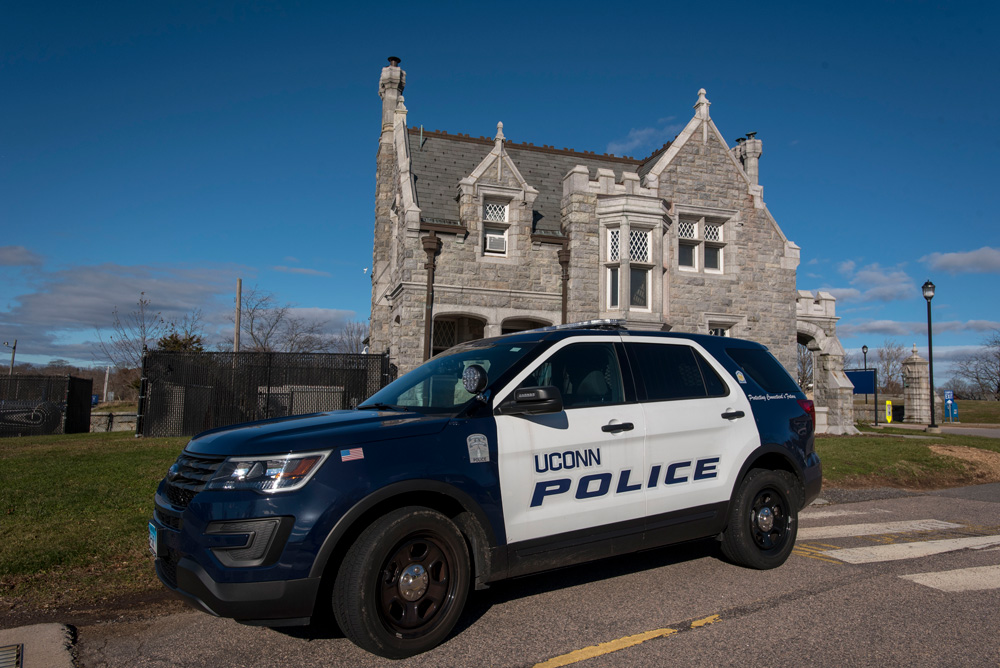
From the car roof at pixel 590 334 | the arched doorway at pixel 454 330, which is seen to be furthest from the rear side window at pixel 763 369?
the arched doorway at pixel 454 330

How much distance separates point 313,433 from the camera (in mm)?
3643

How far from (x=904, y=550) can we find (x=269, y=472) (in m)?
5.75

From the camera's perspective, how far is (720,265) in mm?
18922

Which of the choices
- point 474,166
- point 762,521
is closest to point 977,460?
point 762,521

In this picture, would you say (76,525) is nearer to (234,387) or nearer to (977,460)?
(234,387)

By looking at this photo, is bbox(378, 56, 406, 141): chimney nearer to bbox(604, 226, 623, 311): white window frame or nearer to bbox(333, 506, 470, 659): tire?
bbox(604, 226, 623, 311): white window frame

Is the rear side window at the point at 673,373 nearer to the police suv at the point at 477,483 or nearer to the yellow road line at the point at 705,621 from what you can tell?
the police suv at the point at 477,483

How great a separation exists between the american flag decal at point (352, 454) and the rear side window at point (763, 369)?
3.51 metres

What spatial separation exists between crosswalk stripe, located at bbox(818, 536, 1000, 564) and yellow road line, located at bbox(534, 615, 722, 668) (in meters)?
2.42

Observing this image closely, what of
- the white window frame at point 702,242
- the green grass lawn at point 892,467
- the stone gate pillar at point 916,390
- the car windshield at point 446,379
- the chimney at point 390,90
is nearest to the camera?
the car windshield at point 446,379

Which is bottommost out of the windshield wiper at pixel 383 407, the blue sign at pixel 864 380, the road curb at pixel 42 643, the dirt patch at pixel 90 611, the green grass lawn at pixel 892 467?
the dirt patch at pixel 90 611

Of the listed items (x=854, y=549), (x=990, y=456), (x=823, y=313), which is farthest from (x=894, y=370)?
(x=854, y=549)

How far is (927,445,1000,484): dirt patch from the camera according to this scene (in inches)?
475

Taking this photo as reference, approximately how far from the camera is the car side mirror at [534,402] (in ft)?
13.2
